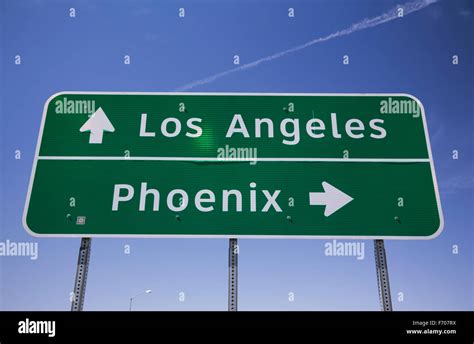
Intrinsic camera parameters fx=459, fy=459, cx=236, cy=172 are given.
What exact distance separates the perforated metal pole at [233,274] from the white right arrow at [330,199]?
1193 mm

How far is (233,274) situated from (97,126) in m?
2.89

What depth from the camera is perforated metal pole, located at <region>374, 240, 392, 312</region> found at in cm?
547

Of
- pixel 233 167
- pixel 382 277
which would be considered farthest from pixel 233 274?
pixel 382 277

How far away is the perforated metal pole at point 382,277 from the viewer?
5473mm

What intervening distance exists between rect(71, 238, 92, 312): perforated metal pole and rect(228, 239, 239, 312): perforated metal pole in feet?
5.82

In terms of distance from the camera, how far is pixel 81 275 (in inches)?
225

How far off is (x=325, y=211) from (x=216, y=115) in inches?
80.9
